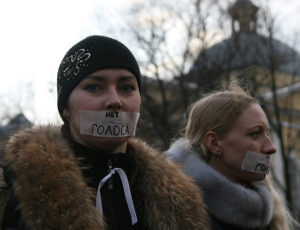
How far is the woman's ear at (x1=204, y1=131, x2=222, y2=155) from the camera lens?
8.82 ft

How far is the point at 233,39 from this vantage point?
11.1 metres

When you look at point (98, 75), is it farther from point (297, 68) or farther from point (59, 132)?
point (297, 68)

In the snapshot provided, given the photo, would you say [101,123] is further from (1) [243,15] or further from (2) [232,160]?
(1) [243,15]

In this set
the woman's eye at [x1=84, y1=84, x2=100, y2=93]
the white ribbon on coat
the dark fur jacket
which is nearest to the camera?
the dark fur jacket

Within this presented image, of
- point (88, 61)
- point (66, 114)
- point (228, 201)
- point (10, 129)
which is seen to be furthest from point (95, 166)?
point (10, 129)

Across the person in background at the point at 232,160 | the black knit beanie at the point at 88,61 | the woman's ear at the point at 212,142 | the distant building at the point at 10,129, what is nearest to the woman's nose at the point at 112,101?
the black knit beanie at the point at 88,61

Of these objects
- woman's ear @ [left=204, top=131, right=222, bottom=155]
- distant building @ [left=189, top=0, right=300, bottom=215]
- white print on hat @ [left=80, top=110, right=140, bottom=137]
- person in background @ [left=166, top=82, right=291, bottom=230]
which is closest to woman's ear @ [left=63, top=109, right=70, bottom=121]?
white print on hat @ [left=80, top=110, right=140, bottom=137]

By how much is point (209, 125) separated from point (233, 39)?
29.0 ft

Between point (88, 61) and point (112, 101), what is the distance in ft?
0.84

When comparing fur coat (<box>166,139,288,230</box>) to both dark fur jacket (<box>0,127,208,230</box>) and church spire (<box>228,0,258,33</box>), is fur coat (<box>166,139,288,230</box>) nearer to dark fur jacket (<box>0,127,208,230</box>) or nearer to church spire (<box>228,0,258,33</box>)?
dark fur jacket (<box>0,127,208,230</box>)

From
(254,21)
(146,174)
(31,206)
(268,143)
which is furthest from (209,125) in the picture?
(254,21)

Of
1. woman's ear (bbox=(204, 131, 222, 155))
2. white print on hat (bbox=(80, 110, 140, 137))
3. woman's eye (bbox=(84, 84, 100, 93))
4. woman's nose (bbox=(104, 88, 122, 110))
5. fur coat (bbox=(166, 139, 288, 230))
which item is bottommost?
fur coat (bbox=(166, 139, 288, 230))

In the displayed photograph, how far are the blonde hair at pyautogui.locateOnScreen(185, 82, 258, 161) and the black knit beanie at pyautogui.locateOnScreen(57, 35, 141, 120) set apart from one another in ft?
2.56

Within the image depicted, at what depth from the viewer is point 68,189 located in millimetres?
1779
